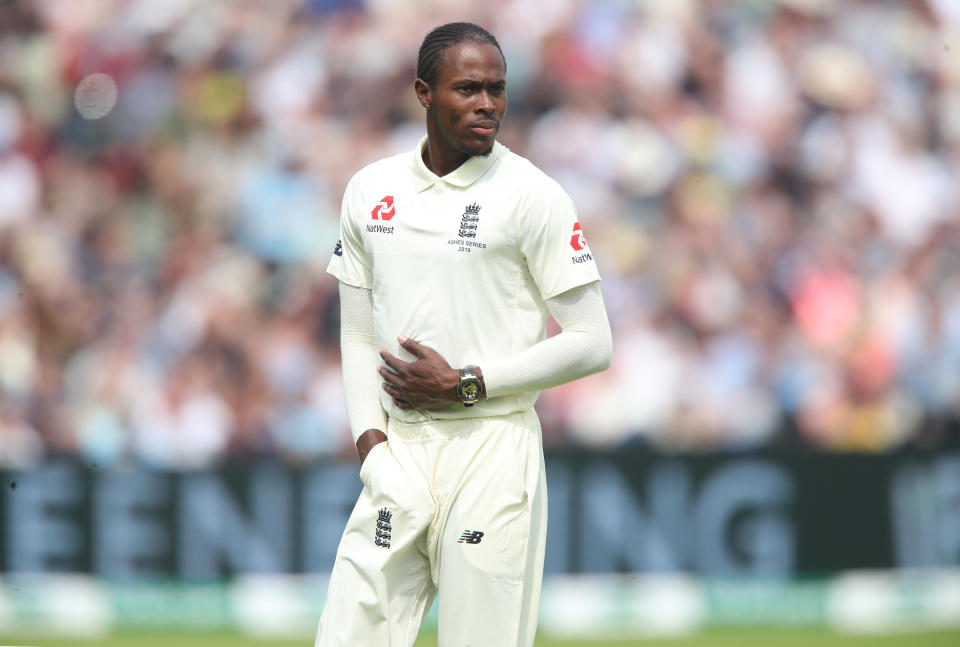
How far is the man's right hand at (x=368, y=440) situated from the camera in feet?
10.3

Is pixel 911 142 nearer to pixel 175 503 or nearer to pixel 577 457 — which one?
pixel 577 457

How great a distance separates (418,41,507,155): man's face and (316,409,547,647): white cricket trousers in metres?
0.65

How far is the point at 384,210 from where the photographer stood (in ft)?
10.2

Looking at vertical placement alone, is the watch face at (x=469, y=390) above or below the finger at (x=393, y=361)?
below

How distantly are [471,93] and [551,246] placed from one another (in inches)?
15.3

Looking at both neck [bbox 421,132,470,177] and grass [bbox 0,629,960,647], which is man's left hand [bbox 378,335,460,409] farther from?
grass [bbox 0,629,960,647]

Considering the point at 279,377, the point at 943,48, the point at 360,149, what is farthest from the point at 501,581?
the point at 943,48

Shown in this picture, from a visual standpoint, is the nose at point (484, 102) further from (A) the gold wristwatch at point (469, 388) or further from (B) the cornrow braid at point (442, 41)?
(A) the gold wristwatch at point (469, 388)

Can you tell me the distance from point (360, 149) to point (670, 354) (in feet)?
7.36

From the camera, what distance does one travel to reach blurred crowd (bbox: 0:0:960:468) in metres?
7.26

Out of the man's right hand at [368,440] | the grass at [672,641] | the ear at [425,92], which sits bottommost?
the grass at [672,641]

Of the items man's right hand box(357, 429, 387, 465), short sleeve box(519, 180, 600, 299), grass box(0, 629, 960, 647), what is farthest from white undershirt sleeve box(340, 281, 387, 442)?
grass box(0, 629, 960, 647)

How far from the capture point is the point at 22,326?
7.56 metres

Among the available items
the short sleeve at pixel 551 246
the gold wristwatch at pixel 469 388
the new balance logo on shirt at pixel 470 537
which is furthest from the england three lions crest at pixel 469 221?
the new balance logo on shirt at pixel 470 537
